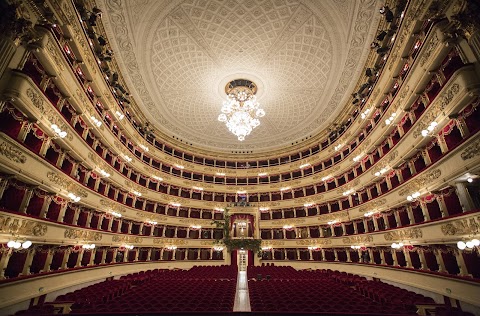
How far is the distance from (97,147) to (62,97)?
515cm

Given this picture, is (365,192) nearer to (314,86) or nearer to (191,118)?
(314,86)

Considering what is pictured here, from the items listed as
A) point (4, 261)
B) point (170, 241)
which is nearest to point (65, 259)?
point (4, 261)

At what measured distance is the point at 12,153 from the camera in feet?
26.1

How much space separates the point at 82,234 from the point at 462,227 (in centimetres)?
1844

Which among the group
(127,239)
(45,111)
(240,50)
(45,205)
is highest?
(240,50)

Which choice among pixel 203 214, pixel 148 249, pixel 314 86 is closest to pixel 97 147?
pixel 148 249

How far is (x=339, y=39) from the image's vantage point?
584 inches

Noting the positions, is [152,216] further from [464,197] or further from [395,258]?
[464,197]

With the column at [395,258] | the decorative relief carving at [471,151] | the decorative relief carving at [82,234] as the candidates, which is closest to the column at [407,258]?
the column at [395,258]

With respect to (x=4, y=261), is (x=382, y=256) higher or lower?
lower

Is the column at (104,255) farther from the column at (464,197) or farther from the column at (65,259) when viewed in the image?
the column at (464,197)

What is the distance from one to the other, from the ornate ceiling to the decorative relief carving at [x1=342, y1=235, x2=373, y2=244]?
38.7 ft

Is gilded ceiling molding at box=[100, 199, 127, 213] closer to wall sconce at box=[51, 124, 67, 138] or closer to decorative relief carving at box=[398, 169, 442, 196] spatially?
wall sconce at box=[51, 124, 67, 138]

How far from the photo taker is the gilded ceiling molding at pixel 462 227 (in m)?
7.61
